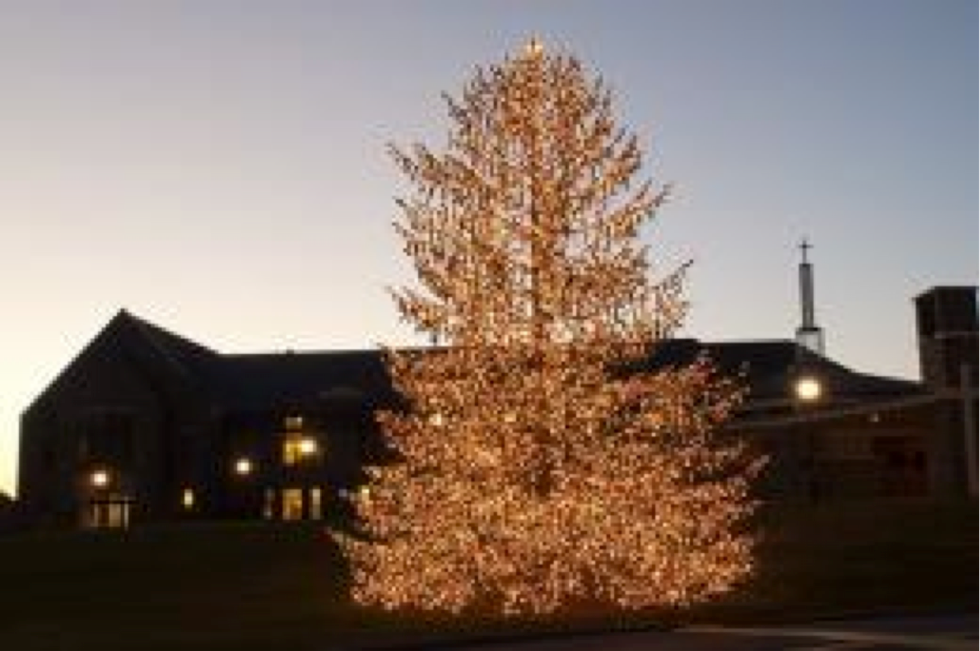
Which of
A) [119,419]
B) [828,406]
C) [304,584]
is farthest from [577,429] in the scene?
[119,419]

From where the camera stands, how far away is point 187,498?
79.8 m

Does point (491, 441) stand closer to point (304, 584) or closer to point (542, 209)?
point (542, 209)

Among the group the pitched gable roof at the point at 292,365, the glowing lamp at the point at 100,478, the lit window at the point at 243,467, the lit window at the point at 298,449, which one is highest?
the pitched gable roof at the point at 292,365

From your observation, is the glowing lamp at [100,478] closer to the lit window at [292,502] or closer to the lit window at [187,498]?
the lit window at [187,498]

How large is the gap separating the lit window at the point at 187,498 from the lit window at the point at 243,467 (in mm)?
2558

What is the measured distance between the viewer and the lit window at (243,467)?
81125 millimetres

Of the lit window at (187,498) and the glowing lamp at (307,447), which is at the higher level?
the glowing lamp at (307,447)

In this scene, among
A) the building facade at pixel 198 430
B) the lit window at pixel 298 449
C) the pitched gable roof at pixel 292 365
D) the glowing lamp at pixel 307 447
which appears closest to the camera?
the building facade at pixel 198 430

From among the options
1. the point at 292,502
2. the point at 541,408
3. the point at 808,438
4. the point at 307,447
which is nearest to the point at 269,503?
the point at 292,502

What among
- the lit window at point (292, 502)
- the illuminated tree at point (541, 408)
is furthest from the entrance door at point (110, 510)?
the illuminated tree at point (541, 408)

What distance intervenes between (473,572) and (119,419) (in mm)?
52002

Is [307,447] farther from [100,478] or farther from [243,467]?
[100,478]

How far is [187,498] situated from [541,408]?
52438mm

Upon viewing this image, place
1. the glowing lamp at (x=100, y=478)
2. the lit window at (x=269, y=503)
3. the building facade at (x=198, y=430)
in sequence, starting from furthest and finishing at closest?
the lit window at (x=269, y=503)
the building facade at (x=198, y=430)
the glowing lamp at (x=100, y=478)
